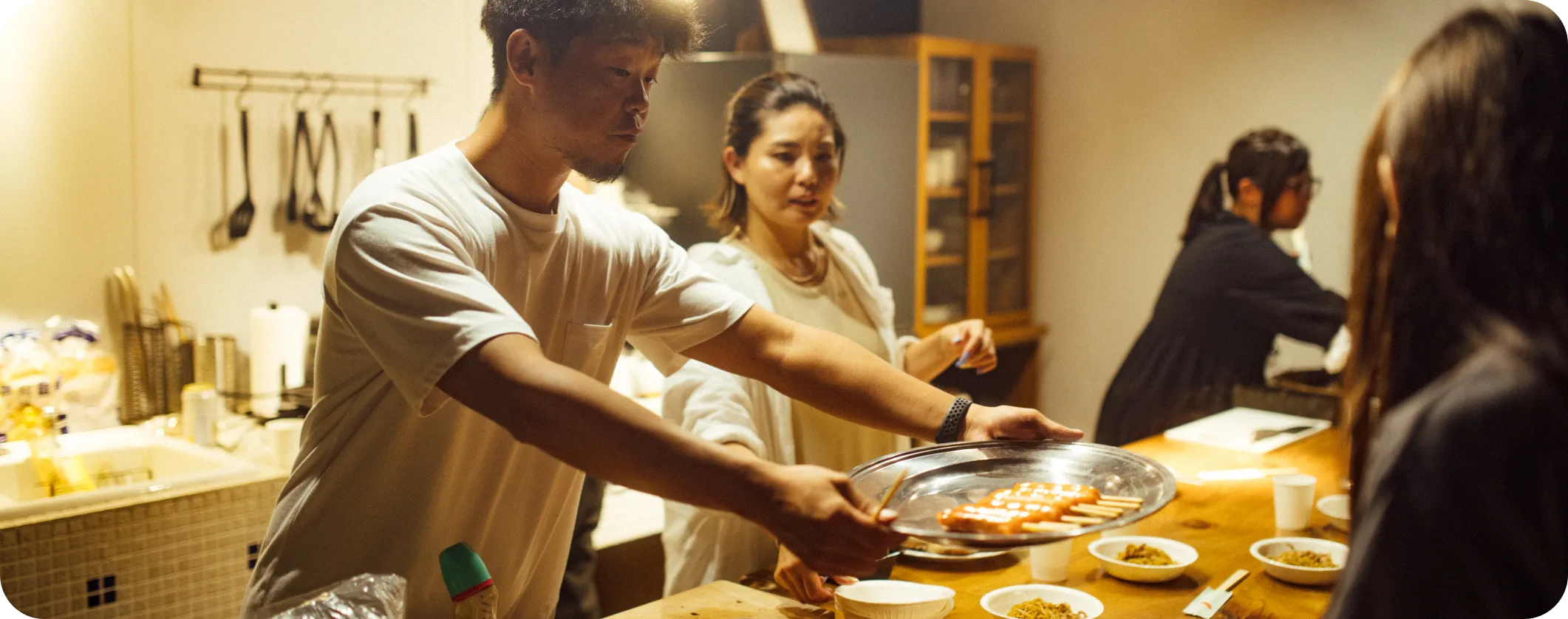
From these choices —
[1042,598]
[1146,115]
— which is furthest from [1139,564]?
[1146,115]

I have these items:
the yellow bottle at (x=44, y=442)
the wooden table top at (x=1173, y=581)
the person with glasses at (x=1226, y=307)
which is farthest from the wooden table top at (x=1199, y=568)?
the yellow bottle at (x=44, y=442)

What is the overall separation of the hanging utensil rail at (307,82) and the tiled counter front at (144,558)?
1.21 m

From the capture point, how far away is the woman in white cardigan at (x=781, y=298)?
7.14 ft

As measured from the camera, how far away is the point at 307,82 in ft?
10.9

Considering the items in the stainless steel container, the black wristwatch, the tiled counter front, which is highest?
the black wristwatch

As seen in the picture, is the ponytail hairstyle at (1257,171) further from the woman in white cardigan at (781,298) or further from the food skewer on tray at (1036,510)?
the food skewer on tray at (1036,510)

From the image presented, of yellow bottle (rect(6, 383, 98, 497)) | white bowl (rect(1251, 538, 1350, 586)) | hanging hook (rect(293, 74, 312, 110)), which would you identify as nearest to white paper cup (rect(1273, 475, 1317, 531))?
white bowl (rect(1251, 538, 1350, 586))

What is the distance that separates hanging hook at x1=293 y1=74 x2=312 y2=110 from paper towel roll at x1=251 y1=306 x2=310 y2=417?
590 mm

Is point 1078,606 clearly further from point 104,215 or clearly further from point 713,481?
point 104,215

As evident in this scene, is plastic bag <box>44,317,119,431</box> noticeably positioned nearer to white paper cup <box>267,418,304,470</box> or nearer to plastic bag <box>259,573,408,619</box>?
white paper cup <box>267,418,304,470</box>

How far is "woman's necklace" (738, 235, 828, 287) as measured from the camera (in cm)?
237

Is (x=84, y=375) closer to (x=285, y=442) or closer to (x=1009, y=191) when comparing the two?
(x=285, y=442)

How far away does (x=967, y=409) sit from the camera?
1618 millimetres

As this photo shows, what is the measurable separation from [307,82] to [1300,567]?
112 inches
